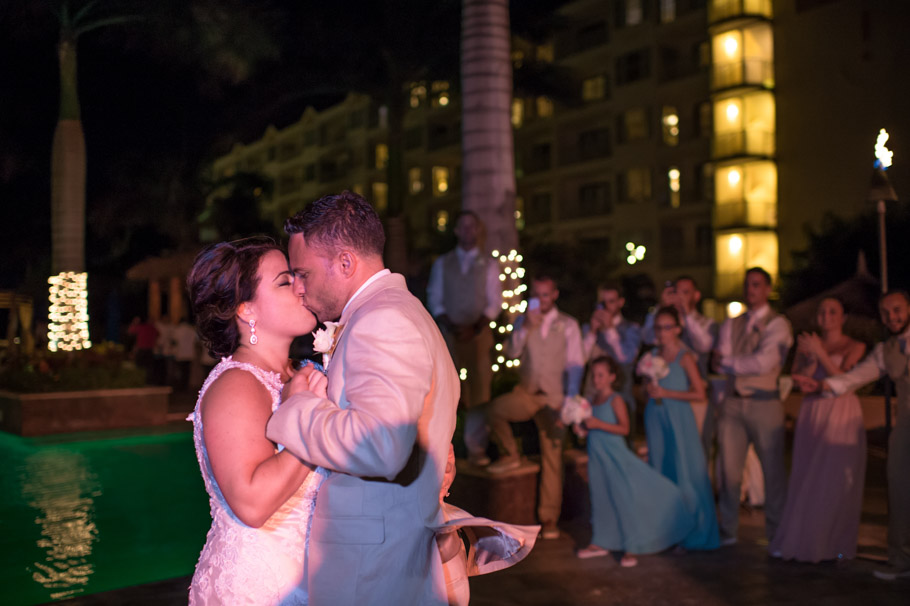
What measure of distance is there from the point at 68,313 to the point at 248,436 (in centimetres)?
1746

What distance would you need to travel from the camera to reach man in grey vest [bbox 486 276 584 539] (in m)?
7.95

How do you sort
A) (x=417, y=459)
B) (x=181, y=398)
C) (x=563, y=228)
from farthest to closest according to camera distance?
1. (x=563, y=228)
2. (x=181, y=398)
3. (x=417, y=459)

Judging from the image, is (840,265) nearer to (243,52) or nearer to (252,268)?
(243,52)

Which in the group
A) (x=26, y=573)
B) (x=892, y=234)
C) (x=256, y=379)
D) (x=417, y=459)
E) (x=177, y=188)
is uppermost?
(x=177, y=188)

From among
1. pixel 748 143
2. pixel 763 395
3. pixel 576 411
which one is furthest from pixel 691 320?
pixel 748 143

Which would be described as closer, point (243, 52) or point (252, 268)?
point (252, 268)

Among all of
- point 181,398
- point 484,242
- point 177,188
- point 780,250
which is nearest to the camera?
point 484,242

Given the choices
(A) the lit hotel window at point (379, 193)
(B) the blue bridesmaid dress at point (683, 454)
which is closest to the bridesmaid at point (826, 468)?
(B) the blue bridesmaid dress at point (683, 454)

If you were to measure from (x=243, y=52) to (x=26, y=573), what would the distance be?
45.4 ft

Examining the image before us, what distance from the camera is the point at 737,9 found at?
3791 cm

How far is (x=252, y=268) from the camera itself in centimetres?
327

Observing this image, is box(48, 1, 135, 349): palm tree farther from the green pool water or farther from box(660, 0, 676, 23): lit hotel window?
box(660, 0, 676, 23): lit hotel window

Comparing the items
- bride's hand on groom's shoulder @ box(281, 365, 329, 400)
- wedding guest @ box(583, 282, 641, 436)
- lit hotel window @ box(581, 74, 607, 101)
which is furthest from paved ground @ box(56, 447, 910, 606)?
lit hotel window @ box(581, 74, 607, 101)

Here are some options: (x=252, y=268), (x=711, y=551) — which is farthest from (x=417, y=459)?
(x=711, y=551)
